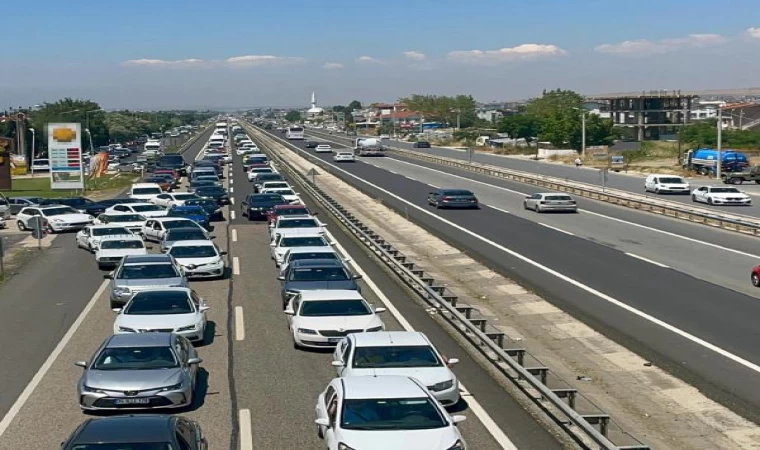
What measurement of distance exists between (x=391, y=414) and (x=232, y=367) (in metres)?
6.39

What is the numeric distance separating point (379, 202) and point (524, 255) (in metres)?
22.7

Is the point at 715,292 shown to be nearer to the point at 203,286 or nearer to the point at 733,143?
the point at 203,286

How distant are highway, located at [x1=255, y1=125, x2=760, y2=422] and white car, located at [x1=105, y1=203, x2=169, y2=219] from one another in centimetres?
1171

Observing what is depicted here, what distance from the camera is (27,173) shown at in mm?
101375

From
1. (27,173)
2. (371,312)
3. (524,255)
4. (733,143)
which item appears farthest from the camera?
(733,143)

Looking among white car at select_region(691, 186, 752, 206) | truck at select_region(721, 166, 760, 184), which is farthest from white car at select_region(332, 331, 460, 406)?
truck at select_region(721, 166, 760, 184)

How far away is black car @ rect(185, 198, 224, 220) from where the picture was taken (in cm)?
4681

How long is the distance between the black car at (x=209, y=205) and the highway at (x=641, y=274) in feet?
29.9

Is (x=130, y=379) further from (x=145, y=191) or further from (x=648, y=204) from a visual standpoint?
(x=145, y=191)

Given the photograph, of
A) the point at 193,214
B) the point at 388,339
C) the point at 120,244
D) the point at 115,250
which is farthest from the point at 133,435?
the point at 193,214

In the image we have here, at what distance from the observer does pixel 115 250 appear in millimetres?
30969

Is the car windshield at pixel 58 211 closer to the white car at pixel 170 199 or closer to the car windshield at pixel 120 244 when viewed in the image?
the white car at pixel 170 199

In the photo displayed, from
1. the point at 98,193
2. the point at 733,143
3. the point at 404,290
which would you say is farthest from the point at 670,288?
the point at 733,143

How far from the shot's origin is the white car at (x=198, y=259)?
2759cm
